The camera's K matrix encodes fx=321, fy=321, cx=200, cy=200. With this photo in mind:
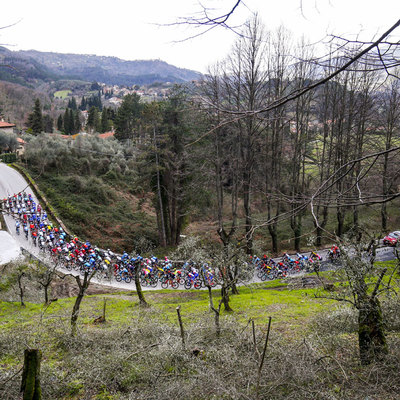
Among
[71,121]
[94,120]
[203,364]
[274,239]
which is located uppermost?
[94,120]

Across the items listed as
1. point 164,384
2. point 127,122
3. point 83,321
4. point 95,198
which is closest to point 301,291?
point 83,321

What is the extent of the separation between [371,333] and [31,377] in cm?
558

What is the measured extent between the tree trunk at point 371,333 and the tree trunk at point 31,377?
5170mm

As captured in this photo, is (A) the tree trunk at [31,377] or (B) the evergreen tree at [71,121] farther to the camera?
(B) the evergreen tree at [71,121]

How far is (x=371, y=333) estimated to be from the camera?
5.90 metres

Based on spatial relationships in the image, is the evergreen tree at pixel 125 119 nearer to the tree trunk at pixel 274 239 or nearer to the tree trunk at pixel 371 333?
the tree trunk at pixel 274 239

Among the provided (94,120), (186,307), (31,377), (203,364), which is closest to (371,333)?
(203,364)

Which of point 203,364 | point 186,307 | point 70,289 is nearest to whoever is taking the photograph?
point 203,364

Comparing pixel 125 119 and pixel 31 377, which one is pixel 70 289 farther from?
pixel 125 119

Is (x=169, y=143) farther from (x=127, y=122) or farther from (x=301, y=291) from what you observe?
(x=127, y=122)

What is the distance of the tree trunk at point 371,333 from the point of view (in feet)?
18.5

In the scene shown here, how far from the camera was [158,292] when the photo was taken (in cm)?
1697

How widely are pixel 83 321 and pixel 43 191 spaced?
2374 centimetres

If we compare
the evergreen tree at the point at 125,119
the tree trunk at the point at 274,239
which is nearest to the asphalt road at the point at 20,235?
the tree trunk at the point at 274,239
